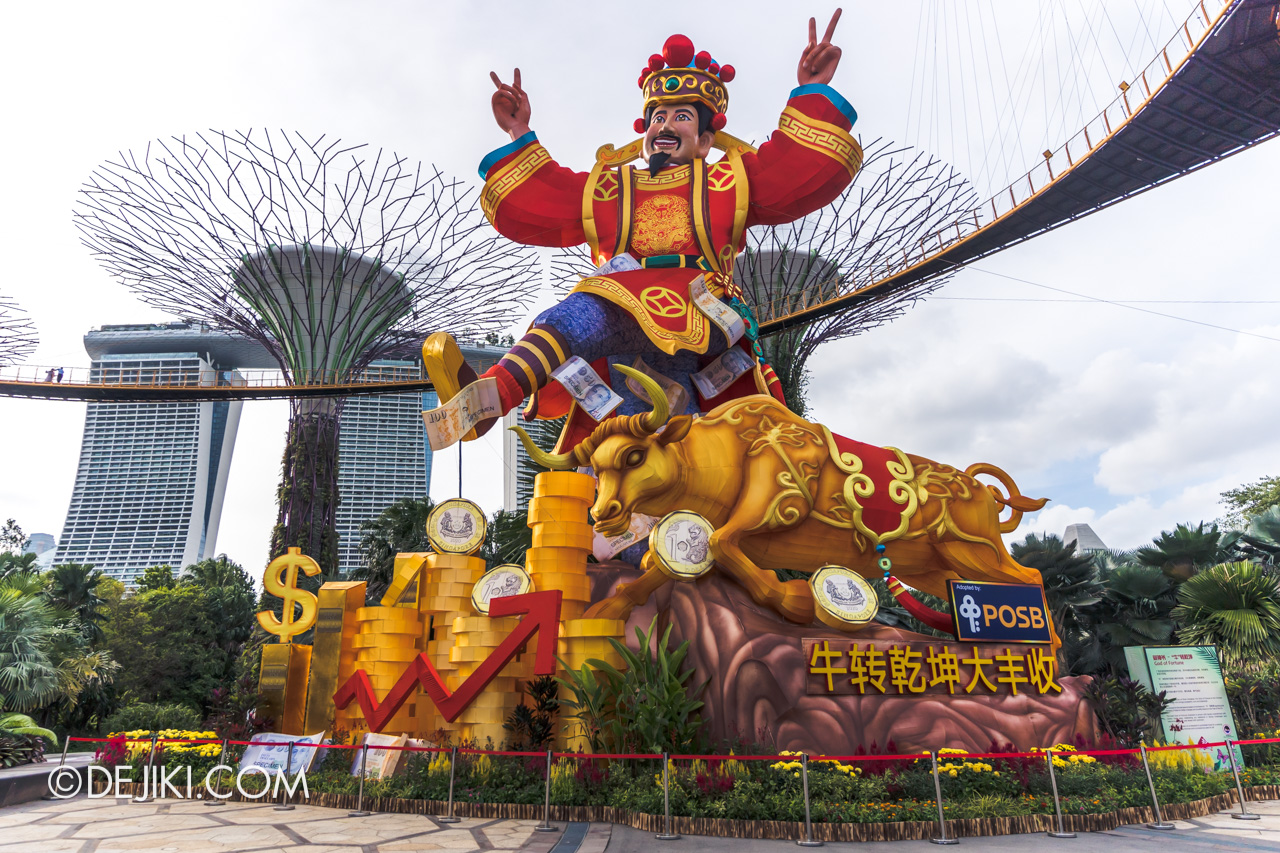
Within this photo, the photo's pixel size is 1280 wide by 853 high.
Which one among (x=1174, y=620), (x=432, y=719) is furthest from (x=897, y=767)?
(x=1174, y=620)

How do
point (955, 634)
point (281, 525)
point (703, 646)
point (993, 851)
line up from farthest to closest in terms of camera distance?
point (281, 525), point (955, 634), point (703, 646), point (993, 851)

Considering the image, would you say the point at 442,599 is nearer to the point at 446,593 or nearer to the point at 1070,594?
the point at 446,593

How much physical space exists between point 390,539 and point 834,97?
16.2 m

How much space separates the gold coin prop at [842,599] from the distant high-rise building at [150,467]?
223 ft

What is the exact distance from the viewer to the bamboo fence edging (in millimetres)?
6516

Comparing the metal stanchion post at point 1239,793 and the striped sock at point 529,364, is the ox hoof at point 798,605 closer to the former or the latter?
the striped sock at point 529,364

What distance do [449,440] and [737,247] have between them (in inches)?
215

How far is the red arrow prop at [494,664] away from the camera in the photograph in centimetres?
899

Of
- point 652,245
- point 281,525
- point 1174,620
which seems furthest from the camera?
point 281,525

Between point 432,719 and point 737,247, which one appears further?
point 737,247

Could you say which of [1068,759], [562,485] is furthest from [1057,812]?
[562,485]

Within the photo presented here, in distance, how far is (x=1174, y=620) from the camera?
43.9 feet

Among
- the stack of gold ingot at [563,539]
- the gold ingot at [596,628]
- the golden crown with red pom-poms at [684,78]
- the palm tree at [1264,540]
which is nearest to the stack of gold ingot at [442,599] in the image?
the stack of gold ingot at [563,539]

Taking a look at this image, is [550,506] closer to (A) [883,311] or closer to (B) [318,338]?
(A) [883,311]
